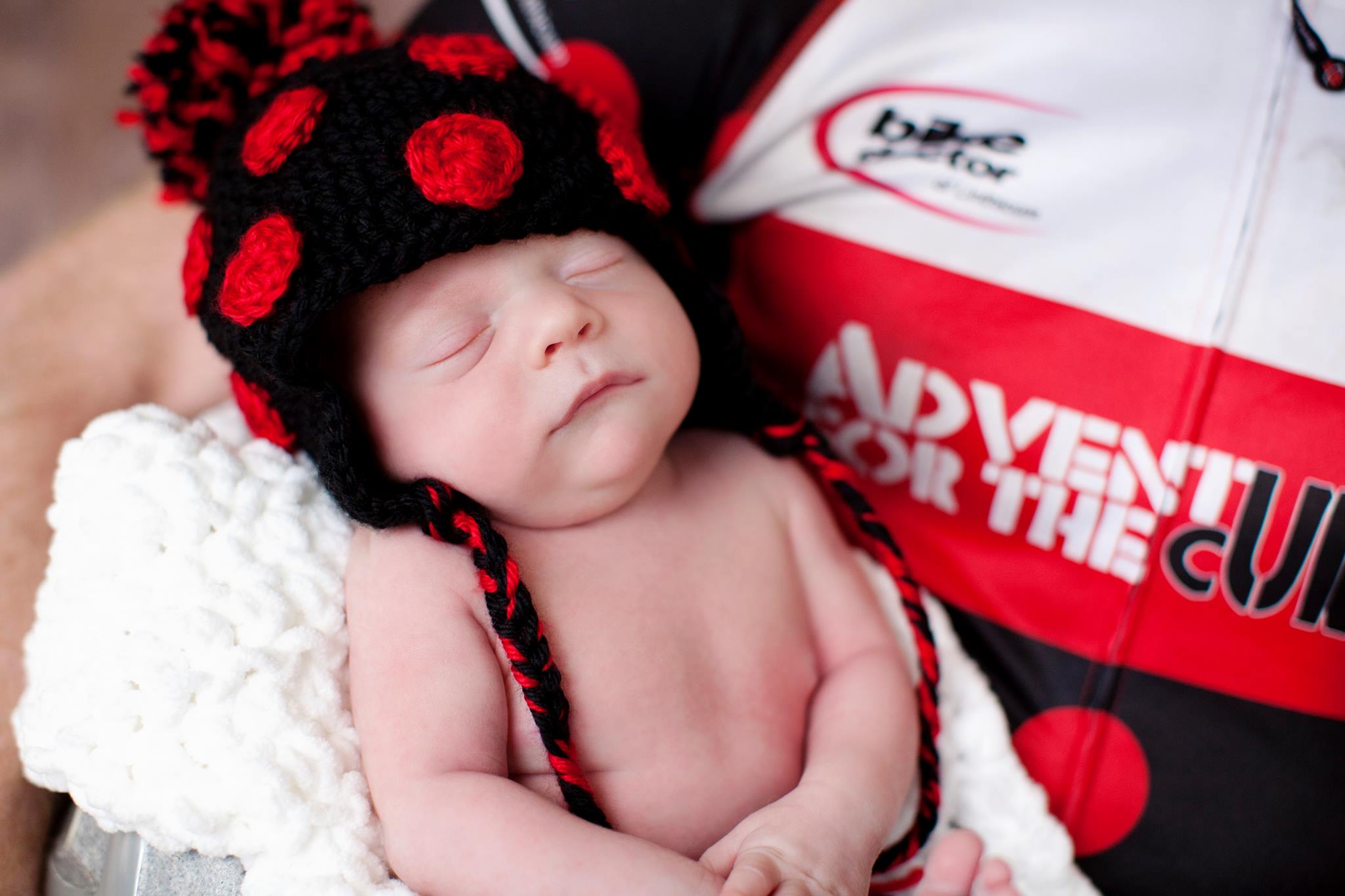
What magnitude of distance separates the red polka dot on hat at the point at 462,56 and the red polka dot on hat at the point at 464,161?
0.24ft

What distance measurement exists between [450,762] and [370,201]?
43 cm

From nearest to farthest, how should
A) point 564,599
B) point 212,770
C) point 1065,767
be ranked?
point 212,770 → point 564,599 → point 1065,767

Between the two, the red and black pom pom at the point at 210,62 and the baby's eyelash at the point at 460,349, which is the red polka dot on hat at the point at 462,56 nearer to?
the red and black pom pom at the point at 210,62

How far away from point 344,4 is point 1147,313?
81 centimetres

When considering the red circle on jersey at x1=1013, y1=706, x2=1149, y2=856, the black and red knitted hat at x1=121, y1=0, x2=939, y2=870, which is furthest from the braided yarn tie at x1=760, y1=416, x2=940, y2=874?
the red circle on jersey at x1=1013, y1=706, x2=1149, y2=856

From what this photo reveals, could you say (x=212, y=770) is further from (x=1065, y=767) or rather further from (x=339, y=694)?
Answer: (x=1065, y=767)

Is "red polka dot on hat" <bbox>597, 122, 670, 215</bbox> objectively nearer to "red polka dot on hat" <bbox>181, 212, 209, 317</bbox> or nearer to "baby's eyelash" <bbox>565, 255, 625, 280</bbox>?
"baby's eyelash" <bbox>565, 255, 625, 280</bbox>

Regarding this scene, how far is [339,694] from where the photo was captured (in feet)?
2.65

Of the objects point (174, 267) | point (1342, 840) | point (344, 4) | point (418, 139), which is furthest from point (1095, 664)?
point (174, 267)

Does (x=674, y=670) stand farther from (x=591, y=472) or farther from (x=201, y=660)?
(x=201, y=660)

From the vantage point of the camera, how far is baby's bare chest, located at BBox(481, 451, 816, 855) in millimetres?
831

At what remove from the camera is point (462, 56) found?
2.86 ft

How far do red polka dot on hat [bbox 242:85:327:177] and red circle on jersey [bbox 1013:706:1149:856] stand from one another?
0.84m

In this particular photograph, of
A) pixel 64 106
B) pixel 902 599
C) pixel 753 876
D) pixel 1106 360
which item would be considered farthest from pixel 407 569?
pixel 64 106
